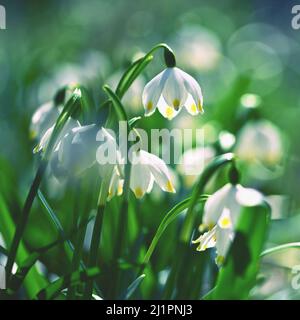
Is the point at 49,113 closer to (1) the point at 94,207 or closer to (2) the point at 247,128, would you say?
(1) the point at 94,207

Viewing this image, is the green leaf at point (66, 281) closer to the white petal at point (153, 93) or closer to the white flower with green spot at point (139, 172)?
the white flower with green spot at point (139, 172)

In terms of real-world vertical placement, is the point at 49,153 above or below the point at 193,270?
above

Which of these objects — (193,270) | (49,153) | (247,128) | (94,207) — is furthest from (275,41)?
(49,153)

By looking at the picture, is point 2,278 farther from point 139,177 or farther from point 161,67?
point 161,67

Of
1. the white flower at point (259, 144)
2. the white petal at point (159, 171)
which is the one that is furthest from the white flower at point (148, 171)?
the white flower at point (259, 144)

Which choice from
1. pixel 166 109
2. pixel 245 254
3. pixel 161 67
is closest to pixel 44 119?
pixel 166 109

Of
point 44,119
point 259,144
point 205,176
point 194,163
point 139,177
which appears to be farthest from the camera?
point 259,144
